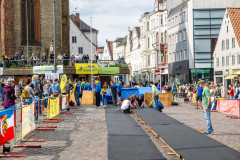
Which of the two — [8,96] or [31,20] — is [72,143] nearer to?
[8,96]

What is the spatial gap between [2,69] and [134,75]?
60.7m

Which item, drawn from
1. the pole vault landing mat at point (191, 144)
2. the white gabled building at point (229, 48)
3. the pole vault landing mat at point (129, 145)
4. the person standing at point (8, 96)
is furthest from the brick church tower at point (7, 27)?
the pole vault landing mat at point (191, 144)

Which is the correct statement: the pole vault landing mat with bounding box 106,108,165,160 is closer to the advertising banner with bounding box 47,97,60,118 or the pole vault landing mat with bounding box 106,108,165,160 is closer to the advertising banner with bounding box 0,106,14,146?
the advertising banner with bounding box 0,106,14,146

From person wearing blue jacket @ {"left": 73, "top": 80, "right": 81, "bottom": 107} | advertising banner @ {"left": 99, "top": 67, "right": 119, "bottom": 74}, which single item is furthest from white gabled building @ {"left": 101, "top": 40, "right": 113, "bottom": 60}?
person wearing blue jacket @ {"left": 73, "top": 80, "right": 81, "bottom": 107}

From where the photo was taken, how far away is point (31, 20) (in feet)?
205

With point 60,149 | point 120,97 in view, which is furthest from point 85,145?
point 120,97

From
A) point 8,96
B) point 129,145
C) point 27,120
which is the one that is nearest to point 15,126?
point 27,120

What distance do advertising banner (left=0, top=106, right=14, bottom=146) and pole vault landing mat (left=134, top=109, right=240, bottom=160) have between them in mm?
4201

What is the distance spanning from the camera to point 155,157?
10.2m

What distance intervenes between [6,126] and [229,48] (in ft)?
151

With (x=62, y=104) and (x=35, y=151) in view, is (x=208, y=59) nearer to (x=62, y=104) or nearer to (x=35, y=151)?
(x=62, y=104)

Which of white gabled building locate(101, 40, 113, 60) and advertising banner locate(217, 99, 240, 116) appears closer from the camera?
advertising banner locate(217, 99, 240, 116)

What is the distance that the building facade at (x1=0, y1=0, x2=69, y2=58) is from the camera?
59375 mm

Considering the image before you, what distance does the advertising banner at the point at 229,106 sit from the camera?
22.4 metres
